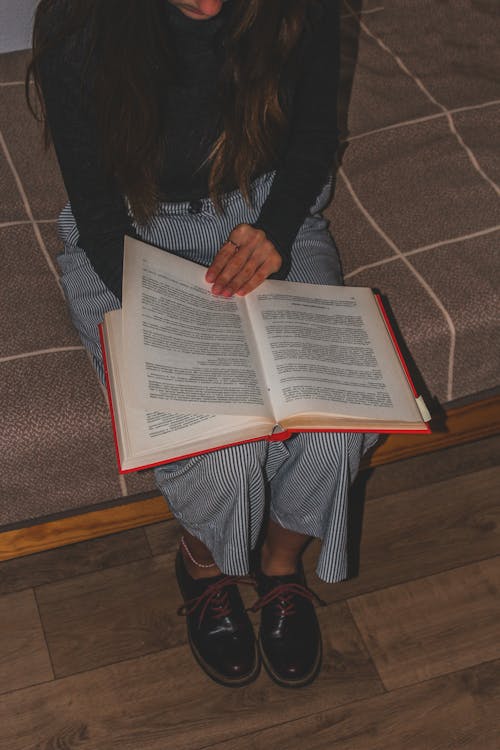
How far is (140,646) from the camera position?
1312 millimetres

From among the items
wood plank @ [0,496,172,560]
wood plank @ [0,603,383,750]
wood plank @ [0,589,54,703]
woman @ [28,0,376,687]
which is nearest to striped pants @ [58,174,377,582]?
woman @ [28,0,376,687]

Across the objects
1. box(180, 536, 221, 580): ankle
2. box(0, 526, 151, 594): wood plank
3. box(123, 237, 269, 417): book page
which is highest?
box(123, 237, 269, 417): book page

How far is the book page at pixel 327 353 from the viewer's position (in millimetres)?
976

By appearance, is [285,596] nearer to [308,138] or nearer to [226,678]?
[226,678]

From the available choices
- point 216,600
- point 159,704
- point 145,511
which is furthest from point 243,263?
point 159,704

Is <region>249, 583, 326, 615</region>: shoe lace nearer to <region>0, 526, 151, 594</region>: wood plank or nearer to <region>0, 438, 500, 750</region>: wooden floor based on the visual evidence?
<region>0, 438, 500, 750</region>: wooden floor

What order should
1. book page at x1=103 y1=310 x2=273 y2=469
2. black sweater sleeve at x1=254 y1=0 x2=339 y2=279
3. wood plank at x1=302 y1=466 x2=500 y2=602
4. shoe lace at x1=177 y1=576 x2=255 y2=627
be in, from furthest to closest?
wood plank at x1=302 y1=466 x2=500 y2=602 < shoe lace at x1=177 y1=576 x2=255 y2=627 < black sweater sleeve at x1=254 y1=0 x2=339 y2=279 < book page at x1=103 y1=310 x2=273 y2=469

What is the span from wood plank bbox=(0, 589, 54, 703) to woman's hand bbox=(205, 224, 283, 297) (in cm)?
64

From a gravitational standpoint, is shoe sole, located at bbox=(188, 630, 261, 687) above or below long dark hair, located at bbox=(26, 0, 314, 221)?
below

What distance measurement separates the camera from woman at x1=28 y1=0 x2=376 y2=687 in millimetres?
1054

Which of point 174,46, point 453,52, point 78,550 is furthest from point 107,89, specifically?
point 453,52

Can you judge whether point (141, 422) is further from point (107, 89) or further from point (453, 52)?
point (453, 52)

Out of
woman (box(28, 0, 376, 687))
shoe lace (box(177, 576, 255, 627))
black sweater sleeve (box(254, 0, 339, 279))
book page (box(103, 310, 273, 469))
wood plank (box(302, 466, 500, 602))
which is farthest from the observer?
wood plank (box(302, 466, 500, 602))

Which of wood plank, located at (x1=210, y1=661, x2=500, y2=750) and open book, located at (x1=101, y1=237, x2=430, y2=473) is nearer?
open book, located at (x1=101, y1=237, x2=430, y2=473)
